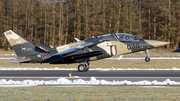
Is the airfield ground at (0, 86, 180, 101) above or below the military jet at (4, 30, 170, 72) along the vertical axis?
below

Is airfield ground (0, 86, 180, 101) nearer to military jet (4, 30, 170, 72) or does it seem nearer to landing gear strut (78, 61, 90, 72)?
military jet (4, 30, 170, 72)

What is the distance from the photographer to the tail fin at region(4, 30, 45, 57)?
71.2ft

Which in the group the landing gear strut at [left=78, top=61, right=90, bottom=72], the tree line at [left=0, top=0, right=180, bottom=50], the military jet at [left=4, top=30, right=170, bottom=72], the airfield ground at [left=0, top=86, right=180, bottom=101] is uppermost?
the tree line at [left=0, top=0, right=180, bottom=50]

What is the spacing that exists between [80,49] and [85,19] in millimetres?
51820

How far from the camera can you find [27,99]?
408 inches

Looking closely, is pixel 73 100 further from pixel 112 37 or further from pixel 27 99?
pixel 112 37

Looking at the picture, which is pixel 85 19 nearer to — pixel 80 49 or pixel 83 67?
pixel 83 67

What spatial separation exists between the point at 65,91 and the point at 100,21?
6523 cm

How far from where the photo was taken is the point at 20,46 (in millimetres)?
22062

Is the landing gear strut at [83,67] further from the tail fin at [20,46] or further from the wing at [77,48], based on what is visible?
the tail fin at [20,46]

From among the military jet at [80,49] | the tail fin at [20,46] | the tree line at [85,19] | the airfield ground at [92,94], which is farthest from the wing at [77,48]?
the tree line at [85,19]

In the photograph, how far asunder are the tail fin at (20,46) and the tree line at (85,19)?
48269 mm

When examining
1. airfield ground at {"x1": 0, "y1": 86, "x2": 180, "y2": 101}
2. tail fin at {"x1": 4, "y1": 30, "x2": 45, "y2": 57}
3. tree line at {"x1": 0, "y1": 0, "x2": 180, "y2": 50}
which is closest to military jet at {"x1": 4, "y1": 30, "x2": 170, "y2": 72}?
tail fin at {"x1": 4, "y1": 30, "x2": 45, "y2": 57}

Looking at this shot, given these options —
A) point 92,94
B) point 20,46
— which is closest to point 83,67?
point 20,46
